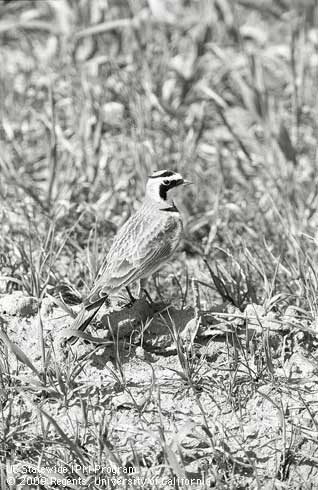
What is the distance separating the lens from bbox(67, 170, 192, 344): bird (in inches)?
165

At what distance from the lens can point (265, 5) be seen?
8.48 m

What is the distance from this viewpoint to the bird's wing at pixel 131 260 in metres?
4.22

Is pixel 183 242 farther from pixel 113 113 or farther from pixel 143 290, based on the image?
pixel 113 113

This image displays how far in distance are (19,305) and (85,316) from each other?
49 centimetres

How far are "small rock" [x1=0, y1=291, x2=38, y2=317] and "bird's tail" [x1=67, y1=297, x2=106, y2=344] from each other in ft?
1.31

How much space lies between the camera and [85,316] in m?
4.17

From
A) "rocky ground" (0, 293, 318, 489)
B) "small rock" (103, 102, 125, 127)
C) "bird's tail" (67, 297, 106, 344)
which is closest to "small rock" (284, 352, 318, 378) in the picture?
"rocky ground" (0, 293, 318, 489)

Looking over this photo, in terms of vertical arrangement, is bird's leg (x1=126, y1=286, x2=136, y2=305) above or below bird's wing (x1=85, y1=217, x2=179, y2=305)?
below

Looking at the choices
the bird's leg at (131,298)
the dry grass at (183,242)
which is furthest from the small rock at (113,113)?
the bird's leg at (131,298)

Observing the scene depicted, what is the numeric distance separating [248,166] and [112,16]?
7.57 ft

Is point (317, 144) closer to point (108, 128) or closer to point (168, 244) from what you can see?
point (108, 128)

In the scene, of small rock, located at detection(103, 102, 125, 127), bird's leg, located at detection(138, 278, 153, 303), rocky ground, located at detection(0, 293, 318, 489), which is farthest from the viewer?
small rock, located at detection(103, 102, 125, 127)

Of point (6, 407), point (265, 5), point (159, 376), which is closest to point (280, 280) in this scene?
point (159, 376)

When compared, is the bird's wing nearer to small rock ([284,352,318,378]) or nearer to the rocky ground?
the rocky ground
